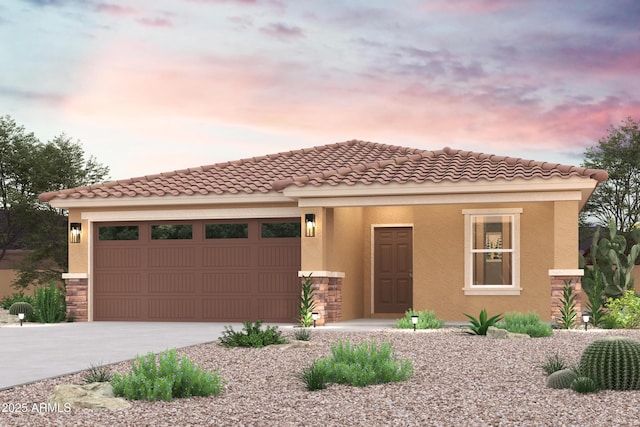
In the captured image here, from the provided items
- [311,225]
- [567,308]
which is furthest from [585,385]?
[311,225]

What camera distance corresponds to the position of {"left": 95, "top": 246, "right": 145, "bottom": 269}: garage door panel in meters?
21.3

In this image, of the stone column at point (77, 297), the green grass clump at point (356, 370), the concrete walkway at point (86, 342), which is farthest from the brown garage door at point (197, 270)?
the green grass clump at point (356, 370)

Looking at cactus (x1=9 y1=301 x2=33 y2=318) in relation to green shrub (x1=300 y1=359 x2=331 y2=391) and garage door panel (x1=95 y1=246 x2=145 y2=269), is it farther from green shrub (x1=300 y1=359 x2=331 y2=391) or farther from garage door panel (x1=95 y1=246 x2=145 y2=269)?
green shrub (x1=300 y1=359 x2=331 y2=391)

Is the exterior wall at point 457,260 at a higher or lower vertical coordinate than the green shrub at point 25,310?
higher

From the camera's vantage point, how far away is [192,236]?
20.9 meters

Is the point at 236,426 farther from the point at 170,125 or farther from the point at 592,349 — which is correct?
the point at 170,125

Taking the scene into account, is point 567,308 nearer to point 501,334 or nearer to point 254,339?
point 501,334

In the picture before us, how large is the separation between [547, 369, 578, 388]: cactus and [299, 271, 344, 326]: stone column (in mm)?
9321

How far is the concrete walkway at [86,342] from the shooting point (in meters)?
11.2

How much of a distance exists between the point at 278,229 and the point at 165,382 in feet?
38.0

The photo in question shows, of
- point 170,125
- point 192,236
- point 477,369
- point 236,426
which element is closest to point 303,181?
point 192,236

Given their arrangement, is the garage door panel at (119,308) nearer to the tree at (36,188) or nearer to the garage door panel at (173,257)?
the garage door panel at (173,257)

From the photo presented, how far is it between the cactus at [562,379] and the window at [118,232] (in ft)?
45.2

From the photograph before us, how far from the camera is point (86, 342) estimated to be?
48.8ft
